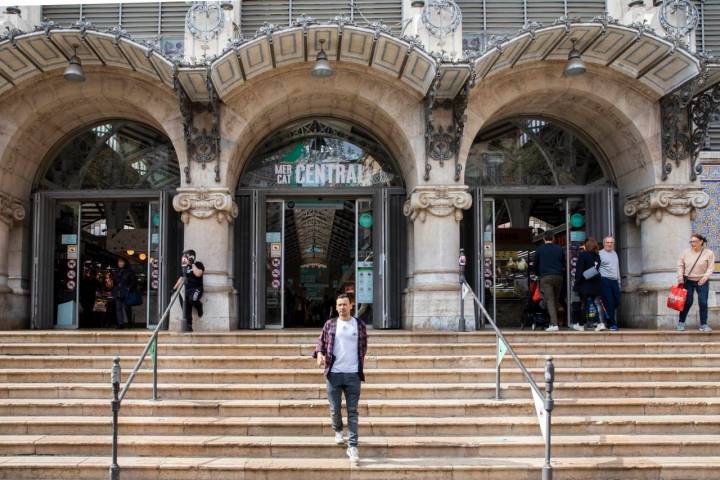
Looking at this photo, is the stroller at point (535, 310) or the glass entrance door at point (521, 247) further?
the glass entrance door at point (521, 247)

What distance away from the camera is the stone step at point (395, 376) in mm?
10031

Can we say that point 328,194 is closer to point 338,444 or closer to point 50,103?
point 50,103

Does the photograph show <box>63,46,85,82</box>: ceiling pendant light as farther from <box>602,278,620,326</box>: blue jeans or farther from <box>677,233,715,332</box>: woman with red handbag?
<box>677,233,715,332</box>: woman with red handbag

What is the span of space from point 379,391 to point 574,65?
21.5ft

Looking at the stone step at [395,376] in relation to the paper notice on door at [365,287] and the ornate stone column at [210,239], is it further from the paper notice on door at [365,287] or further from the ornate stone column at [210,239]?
the paper notice on door at [365,287]

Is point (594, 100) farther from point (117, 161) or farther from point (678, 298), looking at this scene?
point (117, 161)

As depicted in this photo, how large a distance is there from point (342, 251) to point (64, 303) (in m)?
5.97

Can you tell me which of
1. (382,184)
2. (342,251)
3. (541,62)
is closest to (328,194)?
(382,184)

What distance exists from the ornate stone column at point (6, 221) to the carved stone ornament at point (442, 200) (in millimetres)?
7584

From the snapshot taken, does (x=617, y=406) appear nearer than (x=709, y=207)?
Yes

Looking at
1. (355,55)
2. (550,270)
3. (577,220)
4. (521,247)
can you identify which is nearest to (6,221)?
(355,55)

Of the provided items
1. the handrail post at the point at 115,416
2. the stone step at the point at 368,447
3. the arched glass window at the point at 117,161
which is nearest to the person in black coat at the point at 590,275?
the stone step at the point at 368,447

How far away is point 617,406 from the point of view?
9.12 metres

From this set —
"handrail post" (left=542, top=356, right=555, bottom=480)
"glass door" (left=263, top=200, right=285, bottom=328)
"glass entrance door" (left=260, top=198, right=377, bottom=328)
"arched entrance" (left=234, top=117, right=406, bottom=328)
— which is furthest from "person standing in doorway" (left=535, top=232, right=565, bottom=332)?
"handrail post" (left=542, top=356, right=555, bottom=480)
